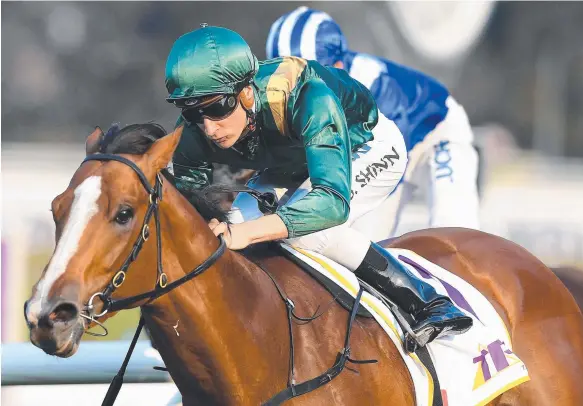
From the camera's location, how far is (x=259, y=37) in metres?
11.3

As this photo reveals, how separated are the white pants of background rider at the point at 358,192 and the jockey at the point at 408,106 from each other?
1.41 m

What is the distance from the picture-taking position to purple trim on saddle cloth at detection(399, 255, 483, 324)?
10.4 feet

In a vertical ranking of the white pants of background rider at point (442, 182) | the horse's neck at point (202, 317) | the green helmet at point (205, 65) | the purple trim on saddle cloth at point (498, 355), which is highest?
the green helmet at point (205, 65)

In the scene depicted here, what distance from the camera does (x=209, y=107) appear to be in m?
2.59

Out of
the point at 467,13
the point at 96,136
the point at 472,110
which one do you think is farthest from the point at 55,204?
the point at 472,110

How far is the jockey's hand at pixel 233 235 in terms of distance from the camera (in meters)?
2.51

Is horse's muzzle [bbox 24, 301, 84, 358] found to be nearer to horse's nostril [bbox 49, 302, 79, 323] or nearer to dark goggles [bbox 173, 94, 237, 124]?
horse's nostril [bbox 49, 302, 79, 323]

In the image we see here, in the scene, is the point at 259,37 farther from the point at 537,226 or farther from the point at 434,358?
the point at 434,358

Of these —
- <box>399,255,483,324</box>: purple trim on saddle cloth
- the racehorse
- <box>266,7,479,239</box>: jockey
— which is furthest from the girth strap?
<box>266,7,479,239</box>: jockey

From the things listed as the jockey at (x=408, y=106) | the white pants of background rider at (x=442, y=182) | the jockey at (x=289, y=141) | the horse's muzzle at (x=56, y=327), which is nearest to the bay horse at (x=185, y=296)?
the horse's muzzle at (x=56, y=327)

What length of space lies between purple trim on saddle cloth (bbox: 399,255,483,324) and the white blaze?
1.23 metres

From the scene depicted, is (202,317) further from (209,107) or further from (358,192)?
(358,192)

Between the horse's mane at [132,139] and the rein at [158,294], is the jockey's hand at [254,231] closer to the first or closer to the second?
the rein at [158,294]

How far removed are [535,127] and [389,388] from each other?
32.6ft
